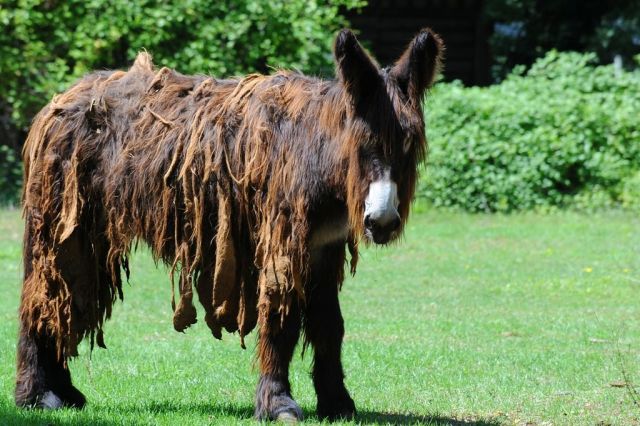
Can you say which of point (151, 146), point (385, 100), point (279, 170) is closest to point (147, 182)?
point (151, 146)

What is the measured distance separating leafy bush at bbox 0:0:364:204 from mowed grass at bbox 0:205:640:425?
342cm

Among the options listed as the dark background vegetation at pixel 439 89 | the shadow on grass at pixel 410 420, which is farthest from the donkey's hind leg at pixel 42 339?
the dark background vegetation at pixel 439 89

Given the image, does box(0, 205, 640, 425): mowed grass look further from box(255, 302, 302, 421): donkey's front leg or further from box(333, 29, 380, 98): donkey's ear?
box(333, 29, 380, 98): donkey's ear

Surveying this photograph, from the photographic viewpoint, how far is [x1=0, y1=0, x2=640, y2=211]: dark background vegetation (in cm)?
1784

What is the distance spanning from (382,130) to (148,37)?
505 inches

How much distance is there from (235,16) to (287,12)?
89 centimetres

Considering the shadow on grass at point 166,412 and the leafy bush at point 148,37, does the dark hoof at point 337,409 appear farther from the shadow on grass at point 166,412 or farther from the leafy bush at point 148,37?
the leafy bush at point 148,37

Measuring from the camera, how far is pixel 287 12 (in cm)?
1852

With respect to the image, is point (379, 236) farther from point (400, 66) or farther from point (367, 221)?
point (400, 66)

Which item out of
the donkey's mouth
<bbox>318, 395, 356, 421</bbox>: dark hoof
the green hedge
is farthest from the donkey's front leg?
the green hedge

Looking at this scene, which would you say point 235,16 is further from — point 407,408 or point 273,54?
point 407,408

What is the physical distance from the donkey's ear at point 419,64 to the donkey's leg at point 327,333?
1072 mm

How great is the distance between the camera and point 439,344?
9.60 metres

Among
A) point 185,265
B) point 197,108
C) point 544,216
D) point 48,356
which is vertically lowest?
point 544,216
